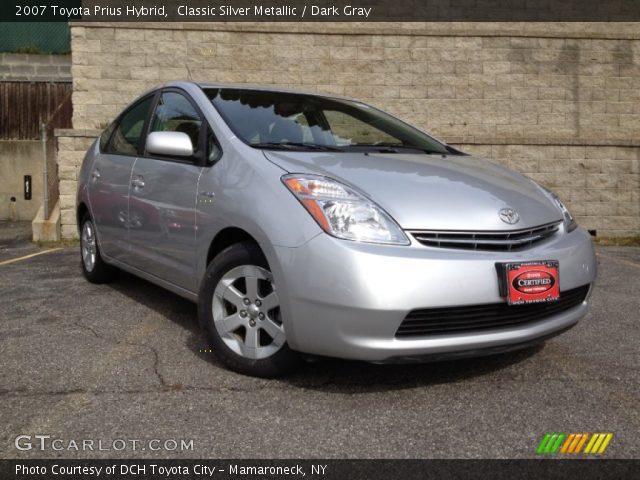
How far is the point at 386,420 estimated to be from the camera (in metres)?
2.47

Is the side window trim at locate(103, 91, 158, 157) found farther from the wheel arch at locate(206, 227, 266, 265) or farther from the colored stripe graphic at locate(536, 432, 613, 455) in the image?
the colored stripe graphic at locate(536, 432, 613, 455)

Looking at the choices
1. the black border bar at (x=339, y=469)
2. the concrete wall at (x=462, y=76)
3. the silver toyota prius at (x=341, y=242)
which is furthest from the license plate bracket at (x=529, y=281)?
the concrete wall at (x=462, y=76)

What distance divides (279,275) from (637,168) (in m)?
8.29

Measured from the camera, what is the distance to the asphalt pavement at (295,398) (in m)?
2.26

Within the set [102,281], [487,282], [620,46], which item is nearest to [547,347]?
[487,282]

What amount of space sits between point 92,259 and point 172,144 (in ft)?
6.96

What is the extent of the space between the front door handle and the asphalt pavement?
867 mm

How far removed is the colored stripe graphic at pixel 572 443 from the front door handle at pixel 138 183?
107 inches

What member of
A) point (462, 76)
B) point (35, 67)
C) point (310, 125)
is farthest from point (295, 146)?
point (35, 67)

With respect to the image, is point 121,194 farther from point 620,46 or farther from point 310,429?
point 620,46

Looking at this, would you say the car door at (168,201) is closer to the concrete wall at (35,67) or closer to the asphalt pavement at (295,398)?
the asphalt pavement at (295,398)

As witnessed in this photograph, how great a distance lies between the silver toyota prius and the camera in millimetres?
2504

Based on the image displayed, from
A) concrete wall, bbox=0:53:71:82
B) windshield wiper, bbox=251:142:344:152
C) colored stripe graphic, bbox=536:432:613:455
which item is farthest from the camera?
concrete wall, bbox=0:53:71:82

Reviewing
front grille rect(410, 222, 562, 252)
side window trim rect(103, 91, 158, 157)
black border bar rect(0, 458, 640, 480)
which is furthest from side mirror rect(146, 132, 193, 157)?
black border bar rect(0, 458, 640, 480)
